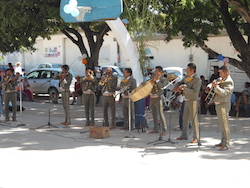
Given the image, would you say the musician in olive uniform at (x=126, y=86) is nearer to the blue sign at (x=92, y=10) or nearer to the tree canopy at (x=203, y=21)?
the blue sign at (x=92, y=10)

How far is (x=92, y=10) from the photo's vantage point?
11148 mm

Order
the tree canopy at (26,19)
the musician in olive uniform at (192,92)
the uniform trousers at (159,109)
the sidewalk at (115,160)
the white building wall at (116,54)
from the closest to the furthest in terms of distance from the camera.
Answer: the sidewalk at (115,160)
the musician in olive uniform at (192,92)
the uniform trousers at (159,109)
the tree canopy at (26,19)
the white building wall at (116,54)

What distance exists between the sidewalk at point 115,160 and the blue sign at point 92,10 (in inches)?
136

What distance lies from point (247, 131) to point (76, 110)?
784 centimetres

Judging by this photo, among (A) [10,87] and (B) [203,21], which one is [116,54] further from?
(A) [10,87]

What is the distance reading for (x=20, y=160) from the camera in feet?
25.8

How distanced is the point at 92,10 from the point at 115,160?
522cm

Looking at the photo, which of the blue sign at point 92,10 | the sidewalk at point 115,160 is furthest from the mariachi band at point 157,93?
the blue sign at point 92,10

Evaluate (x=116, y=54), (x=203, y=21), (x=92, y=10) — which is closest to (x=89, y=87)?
(x=92, y=10)

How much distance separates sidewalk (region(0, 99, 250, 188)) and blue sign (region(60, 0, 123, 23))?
345 centimetres

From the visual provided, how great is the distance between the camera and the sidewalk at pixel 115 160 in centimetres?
641

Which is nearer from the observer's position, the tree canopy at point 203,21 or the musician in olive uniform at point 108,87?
the musician in olive uniform at point 108,87

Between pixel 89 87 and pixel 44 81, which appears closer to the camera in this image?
pixel 89 87

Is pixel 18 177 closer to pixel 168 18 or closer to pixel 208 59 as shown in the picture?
pixel 168 18
